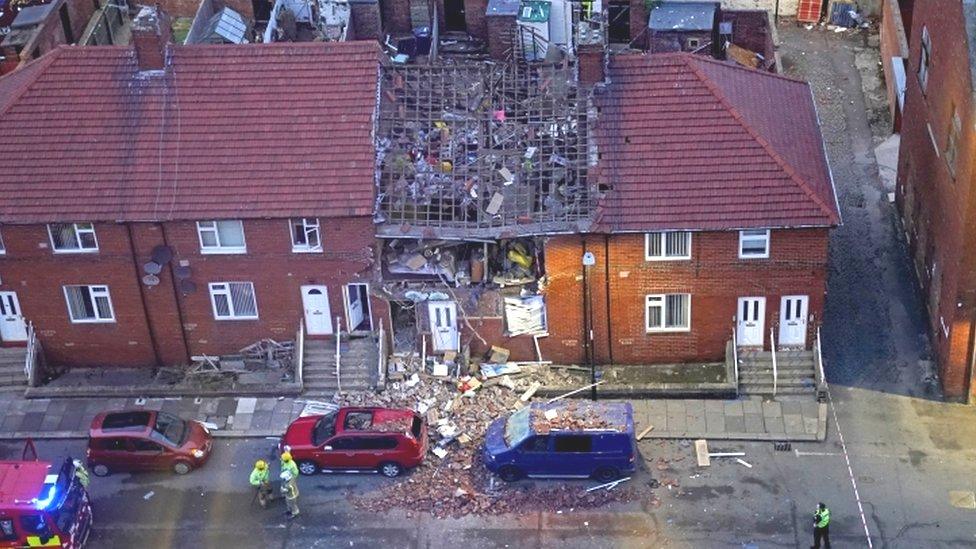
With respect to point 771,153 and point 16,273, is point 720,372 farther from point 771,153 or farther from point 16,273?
point 16,273

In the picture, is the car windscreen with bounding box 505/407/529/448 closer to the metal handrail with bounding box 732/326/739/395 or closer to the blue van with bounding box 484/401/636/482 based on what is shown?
the blue van with bounding box 484/401/636/482

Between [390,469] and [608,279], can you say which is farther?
[608,279]

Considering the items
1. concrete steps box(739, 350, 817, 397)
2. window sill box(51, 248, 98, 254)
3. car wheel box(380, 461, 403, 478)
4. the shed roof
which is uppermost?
the shed roof

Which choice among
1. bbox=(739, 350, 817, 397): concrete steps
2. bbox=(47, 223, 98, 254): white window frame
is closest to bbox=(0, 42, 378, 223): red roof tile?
bbox=(47, 223, 98, 254): white window frame

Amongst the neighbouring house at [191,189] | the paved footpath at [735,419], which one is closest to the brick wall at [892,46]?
the paved footpath at [735,419]

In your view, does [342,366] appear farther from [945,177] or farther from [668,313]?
[945,177]

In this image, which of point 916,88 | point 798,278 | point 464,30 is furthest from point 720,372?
point 464,30

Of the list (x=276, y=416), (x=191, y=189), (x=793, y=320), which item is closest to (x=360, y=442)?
(x=276, y=416)
